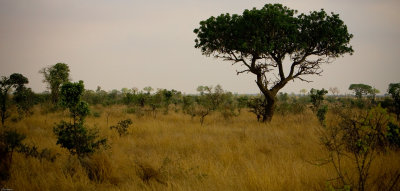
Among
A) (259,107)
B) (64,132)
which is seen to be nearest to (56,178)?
(64,132)

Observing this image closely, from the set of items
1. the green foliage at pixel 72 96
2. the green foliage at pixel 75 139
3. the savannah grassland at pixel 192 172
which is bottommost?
the savannah grassland at pixel 192 172

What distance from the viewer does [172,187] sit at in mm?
3977

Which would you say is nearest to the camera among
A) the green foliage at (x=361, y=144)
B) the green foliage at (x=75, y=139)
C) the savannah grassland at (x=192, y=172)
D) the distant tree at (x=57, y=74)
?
the green foliage at (x=361, y=144)

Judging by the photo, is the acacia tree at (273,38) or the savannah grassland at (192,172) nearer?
the savannah grassland at (192,172)

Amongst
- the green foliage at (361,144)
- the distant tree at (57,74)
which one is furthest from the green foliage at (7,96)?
the green foliage at (361,144)

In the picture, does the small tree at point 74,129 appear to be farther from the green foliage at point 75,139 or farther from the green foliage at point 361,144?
the green foliage at point 361,144

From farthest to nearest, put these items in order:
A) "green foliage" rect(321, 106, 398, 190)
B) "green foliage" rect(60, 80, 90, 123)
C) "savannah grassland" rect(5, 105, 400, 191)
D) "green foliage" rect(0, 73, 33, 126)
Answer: "green foliage" rect(0, 73, 33, 126), "green foliage" rect(60, 80, 90, 123), "savannah grassland" rect(5, 105, 400, 191), "green foliage" rect(321, 106, 398, 190)

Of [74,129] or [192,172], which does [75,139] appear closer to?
[74,129]

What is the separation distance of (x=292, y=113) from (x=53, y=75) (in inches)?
1243

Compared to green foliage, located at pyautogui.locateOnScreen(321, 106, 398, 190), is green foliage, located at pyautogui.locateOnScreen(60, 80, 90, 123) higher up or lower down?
higher up

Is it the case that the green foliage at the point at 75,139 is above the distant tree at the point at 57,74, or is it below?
below

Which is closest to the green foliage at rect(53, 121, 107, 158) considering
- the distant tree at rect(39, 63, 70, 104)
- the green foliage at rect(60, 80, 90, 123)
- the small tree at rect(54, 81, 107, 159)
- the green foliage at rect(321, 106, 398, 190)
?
the small tree at rect(54, 81, 107, 159)

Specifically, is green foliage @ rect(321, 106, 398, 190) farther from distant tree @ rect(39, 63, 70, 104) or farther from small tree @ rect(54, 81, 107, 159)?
distant tree @ rect(39, 63, 70, 104)

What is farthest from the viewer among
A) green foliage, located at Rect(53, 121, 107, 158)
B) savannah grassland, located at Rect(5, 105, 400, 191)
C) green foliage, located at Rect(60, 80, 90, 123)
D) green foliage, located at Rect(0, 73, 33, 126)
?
green foliage, located at Rect(0, 73, 33, 126)
